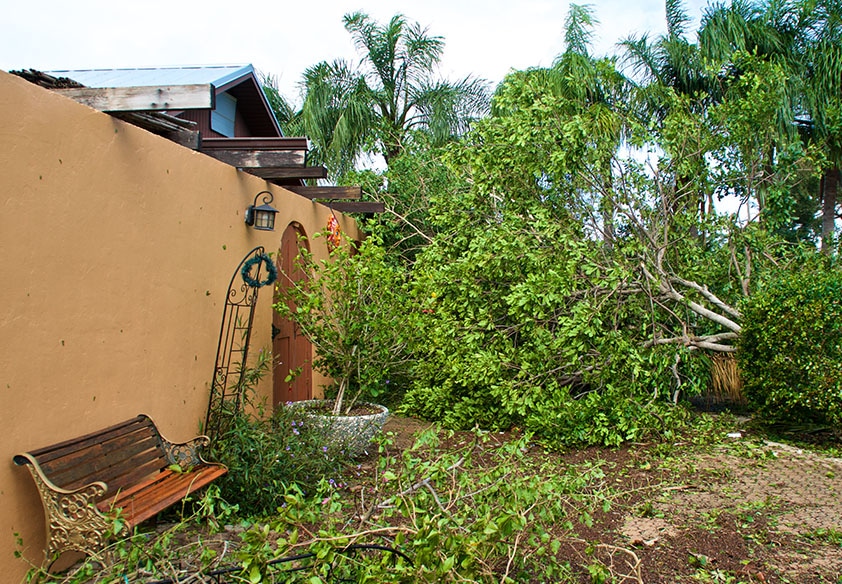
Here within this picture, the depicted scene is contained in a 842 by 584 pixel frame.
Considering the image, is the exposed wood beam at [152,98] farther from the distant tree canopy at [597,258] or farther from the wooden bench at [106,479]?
the distant tree canopy at [597,258]

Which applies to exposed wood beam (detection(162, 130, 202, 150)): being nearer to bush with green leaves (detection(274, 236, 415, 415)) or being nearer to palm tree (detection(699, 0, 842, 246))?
bush with green leaves (detection(274, 236, 415, 415))

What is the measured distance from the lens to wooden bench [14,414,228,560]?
2.97m

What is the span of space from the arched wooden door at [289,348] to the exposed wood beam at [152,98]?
9.11ft

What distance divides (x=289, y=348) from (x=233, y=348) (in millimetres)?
1737

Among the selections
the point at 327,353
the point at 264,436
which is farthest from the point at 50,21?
the point at 264,436

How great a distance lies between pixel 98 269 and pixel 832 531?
14.8ft

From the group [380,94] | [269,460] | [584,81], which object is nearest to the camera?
[269,460]

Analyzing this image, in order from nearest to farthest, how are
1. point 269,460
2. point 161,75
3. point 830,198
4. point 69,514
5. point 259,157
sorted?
point 69,514, point 269,460, point 259,157, point 161,75, point 830,198

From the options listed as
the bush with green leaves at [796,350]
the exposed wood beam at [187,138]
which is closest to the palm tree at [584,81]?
the bush with green leaves at [796,350]

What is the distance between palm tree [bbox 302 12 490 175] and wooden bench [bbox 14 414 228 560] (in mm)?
10897

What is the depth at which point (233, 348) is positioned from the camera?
536cm

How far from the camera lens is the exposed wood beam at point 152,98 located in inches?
145

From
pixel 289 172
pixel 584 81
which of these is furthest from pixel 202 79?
pixel 584 81

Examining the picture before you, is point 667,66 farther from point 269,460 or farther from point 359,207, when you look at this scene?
point 269,460
